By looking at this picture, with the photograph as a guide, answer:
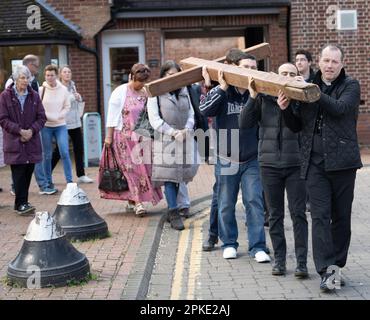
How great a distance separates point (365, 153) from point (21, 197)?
344 inches

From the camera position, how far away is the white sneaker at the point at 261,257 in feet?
23.0

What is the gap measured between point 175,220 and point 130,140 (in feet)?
4.14

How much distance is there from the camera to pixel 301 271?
637 cm

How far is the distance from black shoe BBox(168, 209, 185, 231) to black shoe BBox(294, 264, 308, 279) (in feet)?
8.30

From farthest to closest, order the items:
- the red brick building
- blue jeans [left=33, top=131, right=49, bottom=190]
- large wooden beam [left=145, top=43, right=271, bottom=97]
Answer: the red brick building → blue jeans [left=33, top=131, right=49, bottom=190] → large wooden beam [left=145, top=43, right=271, bottom=97]

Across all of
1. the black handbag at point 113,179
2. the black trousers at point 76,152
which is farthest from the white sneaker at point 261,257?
the black trousers at point 76,152

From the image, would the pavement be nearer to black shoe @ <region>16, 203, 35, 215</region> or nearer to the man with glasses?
black shoe @ <region>16, 203, 35, 215</region>

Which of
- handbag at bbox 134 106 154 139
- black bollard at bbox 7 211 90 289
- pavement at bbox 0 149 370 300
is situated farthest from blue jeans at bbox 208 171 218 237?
black bollard at bbox 7 211 90 289

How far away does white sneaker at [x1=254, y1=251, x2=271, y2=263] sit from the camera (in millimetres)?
7020

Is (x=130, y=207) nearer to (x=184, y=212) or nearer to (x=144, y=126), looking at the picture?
(x=184, y=212)

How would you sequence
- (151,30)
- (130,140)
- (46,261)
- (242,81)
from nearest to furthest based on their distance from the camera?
(46,261), (242,81), (130,140), (151,30)

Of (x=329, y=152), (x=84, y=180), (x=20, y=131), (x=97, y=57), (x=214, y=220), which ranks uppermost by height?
(x=97, y=57)

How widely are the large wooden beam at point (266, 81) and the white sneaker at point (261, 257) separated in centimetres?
174

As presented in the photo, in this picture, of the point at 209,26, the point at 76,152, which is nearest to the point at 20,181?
the point at 76,152
